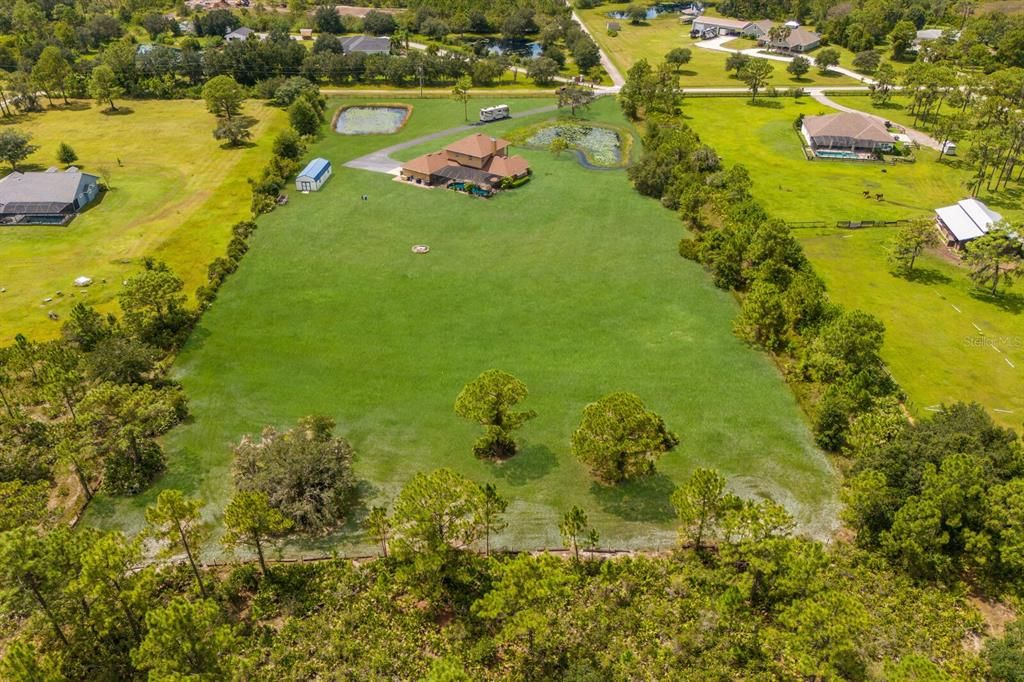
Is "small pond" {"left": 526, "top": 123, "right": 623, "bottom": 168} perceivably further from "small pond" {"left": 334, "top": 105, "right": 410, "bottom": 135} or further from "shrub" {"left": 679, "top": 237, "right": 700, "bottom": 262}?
"shrub" {"left": 679, "top": 237, "right": 700, "bottom": 262}

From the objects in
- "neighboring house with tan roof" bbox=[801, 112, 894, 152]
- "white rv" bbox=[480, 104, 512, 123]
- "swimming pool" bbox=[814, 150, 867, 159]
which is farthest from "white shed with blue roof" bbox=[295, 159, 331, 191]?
"neighboring house with tan roof" bbox=[801, 112, 894, 152]

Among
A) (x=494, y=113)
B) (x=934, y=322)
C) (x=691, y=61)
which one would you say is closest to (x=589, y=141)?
(x=494, y=113)

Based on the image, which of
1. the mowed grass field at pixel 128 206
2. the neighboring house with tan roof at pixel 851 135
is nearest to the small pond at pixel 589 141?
the neighboring house with tan roof at pixel 851 135

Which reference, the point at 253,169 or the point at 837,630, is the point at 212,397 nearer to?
the point at 837,630

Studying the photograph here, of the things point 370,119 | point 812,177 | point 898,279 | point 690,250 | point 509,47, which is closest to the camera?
point 898,279

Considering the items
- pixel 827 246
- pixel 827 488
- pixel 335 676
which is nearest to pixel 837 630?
pixel 827 488

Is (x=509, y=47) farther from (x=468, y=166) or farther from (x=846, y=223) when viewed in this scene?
(x=846, y=223)

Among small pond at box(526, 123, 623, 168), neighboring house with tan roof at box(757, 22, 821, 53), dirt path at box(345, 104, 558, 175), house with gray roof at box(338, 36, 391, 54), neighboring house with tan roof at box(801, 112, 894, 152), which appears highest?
neighboring house with tan roof at box(757, 22, 821, 53)
